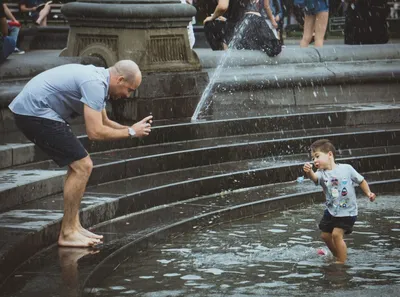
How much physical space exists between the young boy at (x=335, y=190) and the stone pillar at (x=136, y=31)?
419 centimetres

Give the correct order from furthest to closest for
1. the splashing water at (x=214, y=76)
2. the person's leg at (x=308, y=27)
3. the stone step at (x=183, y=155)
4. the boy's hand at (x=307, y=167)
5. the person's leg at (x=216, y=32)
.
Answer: the person's leg at (x=308, y=27) → the person's leg at (x=216, y=32) → the splashing water at (x=214, y=76) → the stone step at (x=183, y=155) → the boy's hand at (x=307, y=167)

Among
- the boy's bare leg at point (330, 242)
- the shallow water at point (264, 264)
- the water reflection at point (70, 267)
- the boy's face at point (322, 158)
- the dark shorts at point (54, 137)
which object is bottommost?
the shallow water at point (264, 264)

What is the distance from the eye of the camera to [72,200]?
754cm

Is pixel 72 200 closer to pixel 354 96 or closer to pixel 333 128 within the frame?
pixel 333 128

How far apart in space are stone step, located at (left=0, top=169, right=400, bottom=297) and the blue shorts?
3545 mm

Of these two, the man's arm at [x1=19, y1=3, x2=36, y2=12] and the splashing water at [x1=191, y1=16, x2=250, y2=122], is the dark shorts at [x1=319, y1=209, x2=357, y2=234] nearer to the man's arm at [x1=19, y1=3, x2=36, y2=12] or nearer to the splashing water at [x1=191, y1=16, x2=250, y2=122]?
the splashing water at [x1=191, y1=16, x2=250, y2=122]

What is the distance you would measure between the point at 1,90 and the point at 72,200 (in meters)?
3.26

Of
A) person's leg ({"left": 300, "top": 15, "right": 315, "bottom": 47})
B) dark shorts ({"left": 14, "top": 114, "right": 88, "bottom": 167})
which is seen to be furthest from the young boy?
person's leg ({"left": 300, "top": 15, "right": 315, "bottom": 47})

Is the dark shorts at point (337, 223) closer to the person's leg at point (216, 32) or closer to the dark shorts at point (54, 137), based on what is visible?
the dark shorts at point (54, 137)

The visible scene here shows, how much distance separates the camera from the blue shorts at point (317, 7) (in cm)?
1396

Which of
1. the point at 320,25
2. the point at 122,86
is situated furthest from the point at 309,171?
the point at 320,25

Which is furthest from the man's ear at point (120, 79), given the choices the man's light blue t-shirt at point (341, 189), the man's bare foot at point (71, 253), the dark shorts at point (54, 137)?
the man's light blue t-shirt at point (341, 189)

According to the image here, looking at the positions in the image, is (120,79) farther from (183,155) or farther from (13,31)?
(13,31)

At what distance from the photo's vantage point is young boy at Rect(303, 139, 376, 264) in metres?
7.72
